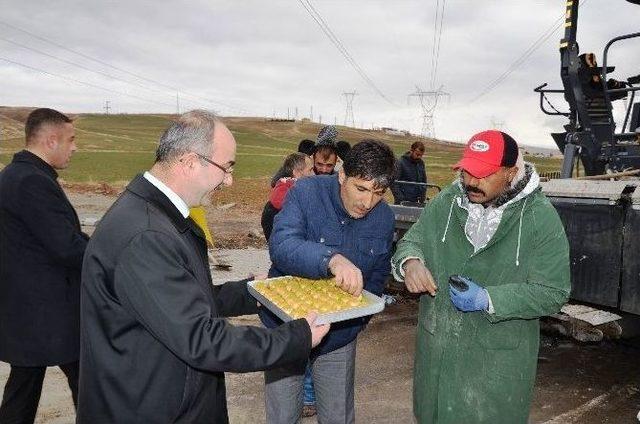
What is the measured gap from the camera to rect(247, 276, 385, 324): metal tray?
2164mm

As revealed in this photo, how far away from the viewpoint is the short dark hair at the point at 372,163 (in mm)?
2590

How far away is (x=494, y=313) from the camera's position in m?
2.34

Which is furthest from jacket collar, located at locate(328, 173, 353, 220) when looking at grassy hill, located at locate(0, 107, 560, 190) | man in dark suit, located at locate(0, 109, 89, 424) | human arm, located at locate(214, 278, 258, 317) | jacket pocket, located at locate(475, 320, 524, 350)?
grassy hill, located at locate(0, 107, 560, 190)

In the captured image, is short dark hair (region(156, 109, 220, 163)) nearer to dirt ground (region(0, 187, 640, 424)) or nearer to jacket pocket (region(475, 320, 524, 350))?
jacket pocket (region(475, 320, 524, 350))

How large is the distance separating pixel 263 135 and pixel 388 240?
9071 cm

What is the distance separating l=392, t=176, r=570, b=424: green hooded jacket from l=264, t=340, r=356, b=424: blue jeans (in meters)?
0.46

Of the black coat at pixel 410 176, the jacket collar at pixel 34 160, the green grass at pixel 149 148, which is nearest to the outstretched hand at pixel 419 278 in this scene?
the jacket collar at pixel 34 160

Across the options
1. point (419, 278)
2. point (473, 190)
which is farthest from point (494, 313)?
point (473, 190)

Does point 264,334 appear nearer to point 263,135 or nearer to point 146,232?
point 146,232

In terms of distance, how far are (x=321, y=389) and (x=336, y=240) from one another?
37.9 inches

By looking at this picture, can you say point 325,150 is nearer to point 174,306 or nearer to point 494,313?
point 494,313

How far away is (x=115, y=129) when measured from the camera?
87.4 metres

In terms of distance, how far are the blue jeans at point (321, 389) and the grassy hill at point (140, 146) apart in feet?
84.0

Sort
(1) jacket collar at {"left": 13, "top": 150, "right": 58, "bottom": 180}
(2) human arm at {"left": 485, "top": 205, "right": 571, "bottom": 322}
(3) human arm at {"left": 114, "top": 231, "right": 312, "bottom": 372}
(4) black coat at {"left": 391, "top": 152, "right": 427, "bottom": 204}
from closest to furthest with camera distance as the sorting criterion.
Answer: (3) human arm at {"left": 114, "top": 231, "right": 312, "bottom": 372}, (2) human arm at {"left": 485, "top": 205, "right": 571, "bottom": 322}, (1) jacket collar at {"left": 13, "top": 150, "right": 58, "bottom": 180}, (4) black coat at {"left": 391, "top": 152, "right": 427, "bottom": 204}
